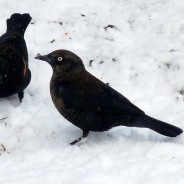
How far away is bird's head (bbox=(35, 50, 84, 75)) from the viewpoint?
6.35 m

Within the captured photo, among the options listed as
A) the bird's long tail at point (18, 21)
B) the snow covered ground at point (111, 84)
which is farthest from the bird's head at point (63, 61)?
the bird's long tail at point (18, 21)

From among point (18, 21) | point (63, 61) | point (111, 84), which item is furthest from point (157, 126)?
point (18, 21)

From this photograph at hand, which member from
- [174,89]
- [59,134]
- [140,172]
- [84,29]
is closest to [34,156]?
[59,134]

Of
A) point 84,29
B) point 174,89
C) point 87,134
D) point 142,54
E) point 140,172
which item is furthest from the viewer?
point 84,29

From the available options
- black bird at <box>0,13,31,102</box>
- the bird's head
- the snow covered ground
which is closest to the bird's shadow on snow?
the snow covered ground

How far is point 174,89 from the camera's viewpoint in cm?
738

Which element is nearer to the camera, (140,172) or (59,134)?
(140,172)

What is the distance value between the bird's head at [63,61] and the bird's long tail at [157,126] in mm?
910

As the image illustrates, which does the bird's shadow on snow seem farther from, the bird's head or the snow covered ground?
the bird's head

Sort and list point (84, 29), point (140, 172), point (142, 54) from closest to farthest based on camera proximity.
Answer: point (140, 172)
point (142, 54)
point (84, 29)

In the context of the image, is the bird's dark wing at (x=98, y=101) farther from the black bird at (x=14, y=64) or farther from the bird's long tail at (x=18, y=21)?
the bird's long tail at (x=18, y=21)

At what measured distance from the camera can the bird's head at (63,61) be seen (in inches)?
250

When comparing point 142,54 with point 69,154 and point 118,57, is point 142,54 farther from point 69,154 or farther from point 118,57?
point 69,154

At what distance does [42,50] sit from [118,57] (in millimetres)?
1150
